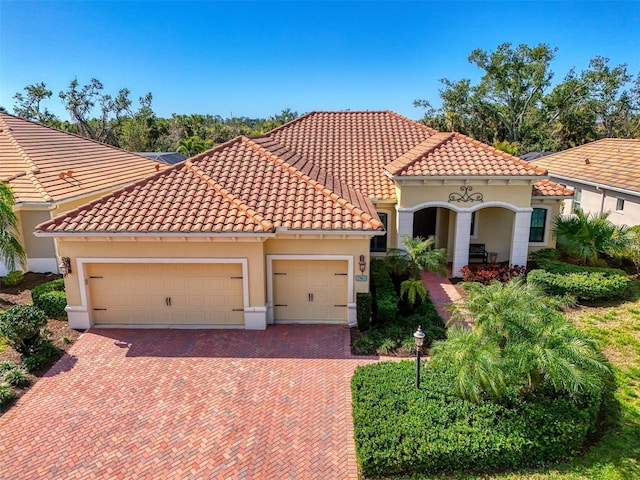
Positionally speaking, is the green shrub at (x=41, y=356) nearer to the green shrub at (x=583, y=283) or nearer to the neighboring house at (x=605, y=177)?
the green shrub at (x=583, y=283)

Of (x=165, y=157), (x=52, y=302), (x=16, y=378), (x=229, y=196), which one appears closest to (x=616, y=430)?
(x=229, y=196)

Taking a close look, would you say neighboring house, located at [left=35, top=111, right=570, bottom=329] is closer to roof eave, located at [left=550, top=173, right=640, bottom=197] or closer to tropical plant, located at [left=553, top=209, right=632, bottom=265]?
tropical plant, located at [left=553, top=209, right=632, bottom=265]

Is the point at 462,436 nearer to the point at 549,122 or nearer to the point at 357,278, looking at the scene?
the point at 357,278

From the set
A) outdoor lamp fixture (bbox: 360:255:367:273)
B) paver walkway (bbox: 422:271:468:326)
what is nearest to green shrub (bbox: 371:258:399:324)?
outdoor lamp fixture (bbox: 360:255:367:273)

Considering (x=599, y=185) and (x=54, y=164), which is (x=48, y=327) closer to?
(x=54, y=164)

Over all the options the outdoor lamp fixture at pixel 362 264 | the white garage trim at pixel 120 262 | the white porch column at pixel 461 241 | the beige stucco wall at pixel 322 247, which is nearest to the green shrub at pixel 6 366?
the white garage trim at pixel 120 262

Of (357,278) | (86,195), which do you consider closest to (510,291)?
(357,278)
